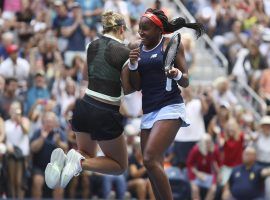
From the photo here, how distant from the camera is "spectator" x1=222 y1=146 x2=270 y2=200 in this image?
1534 centimetres

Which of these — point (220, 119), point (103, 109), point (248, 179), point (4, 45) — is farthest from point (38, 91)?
point (103, 109)

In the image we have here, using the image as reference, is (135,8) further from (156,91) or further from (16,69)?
(156,91)

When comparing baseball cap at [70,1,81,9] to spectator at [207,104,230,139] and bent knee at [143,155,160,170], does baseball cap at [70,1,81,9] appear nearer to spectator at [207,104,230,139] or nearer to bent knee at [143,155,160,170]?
spectator at [207,104,230,139]

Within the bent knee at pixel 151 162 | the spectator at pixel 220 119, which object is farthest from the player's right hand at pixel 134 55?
the spectator at pixel 220 119

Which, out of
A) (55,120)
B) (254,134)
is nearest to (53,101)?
(55,120)

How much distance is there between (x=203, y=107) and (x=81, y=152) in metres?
5.78

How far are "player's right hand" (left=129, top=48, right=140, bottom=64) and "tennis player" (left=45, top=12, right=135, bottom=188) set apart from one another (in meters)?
0.22

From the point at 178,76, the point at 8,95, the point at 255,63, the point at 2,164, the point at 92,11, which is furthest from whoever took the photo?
the point at 255,63

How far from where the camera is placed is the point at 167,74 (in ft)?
34.2

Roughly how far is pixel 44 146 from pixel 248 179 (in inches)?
118

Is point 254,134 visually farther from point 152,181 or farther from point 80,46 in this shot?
point 152,181

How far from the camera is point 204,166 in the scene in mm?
16188

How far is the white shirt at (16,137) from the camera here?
50.8ft

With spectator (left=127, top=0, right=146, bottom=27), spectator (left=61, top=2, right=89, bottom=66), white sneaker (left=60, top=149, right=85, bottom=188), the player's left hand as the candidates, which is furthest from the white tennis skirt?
spectator (left=127, top=0, right=146, bottom=27)
